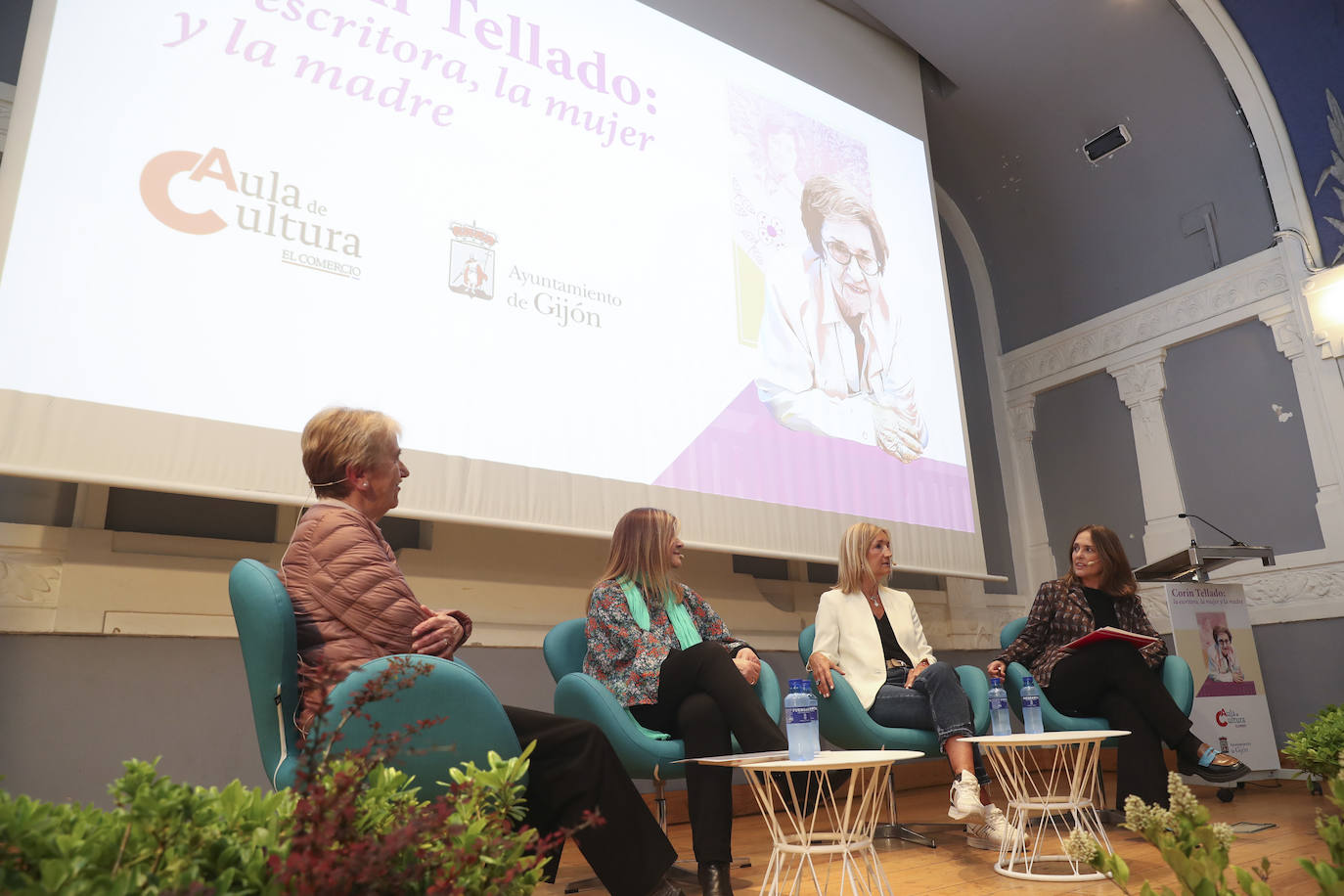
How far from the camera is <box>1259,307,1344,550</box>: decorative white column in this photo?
14.2ft

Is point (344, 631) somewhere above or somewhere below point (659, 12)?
below

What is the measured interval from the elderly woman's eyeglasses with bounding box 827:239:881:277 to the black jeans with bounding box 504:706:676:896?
9.92 feet

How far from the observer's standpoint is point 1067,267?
18.2ft

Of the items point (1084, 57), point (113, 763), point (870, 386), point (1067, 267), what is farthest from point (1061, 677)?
point (1084, 57)

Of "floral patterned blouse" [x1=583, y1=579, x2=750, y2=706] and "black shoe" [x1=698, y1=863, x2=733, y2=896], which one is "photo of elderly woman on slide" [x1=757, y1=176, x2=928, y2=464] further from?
"black shoe" [x1=698, y1=863, x2=733, y2=896]

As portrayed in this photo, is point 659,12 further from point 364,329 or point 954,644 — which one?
point 954,644

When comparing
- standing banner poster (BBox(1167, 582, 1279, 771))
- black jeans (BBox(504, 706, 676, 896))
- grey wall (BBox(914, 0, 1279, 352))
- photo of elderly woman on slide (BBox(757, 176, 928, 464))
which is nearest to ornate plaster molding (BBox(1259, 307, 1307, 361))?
grey wall (BBox(914, 0, 1279, 352))

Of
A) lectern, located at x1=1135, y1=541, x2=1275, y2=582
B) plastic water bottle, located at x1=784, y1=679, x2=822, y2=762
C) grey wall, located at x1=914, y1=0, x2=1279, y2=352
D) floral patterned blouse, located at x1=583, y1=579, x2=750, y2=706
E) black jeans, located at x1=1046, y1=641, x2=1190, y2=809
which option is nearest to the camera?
plastic water bottle, located at x1=784, y1=679, x2=822, y2=762

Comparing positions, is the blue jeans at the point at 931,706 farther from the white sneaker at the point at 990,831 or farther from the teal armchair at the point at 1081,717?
the teal armchair at the point at 1081,717

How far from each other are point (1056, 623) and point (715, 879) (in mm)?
1918

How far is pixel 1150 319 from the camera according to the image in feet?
16.7

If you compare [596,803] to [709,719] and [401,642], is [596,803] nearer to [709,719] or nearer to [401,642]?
[401,642]

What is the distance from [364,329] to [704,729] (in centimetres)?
154

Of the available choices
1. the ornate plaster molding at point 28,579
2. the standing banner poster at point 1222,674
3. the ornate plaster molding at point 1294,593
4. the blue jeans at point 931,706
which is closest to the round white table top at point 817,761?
the blue jeans at point 931,706
